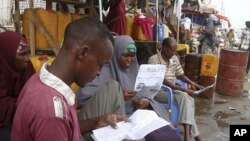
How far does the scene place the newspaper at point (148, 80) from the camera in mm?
2785

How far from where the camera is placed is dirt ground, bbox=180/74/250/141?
14.0 feet

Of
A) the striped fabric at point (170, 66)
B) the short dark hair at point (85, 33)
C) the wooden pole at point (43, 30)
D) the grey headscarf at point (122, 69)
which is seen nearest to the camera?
the short dark hair at point (85, 33)

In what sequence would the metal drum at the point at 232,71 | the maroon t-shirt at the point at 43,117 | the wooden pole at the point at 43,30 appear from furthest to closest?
1. the metal drum at the point at 232,71
2. the wooden pole at the point at 43,30
3. the maroon t-shirt at the point at 43,117

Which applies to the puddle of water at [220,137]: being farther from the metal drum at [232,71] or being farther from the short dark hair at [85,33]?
the short dark hair at [85,33]

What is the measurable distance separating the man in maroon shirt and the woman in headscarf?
1.26 m

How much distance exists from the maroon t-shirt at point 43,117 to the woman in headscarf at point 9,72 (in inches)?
51.1

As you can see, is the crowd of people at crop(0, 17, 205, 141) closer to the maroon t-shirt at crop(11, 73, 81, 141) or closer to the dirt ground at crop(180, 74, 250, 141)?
the maroon t-shirt at crop(11, 73, 81, 141)

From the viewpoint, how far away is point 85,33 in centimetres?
113

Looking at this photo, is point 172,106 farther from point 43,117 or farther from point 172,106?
point 43,117

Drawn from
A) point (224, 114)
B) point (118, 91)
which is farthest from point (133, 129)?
point (224, 114)

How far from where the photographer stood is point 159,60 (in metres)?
4.04

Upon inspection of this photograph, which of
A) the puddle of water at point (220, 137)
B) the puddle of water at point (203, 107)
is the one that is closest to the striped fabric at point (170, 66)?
the puddle of water at point (220, 137)

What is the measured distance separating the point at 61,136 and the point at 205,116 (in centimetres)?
436

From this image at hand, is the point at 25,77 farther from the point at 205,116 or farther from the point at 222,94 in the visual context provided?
the point at 222,94
